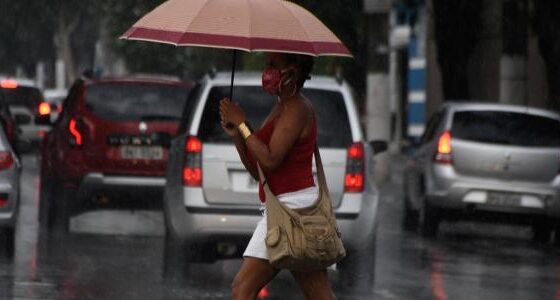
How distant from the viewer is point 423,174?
62.2 ft

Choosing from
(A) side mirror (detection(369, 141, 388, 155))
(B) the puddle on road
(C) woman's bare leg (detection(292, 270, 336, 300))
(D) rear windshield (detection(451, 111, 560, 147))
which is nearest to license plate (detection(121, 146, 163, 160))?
(B) the puddle on road

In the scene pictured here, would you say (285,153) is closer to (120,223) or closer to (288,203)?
(288,203)

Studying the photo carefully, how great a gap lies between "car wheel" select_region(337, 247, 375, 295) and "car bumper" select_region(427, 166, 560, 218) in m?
4.58

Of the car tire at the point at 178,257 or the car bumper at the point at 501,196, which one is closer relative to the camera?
the car tire at the point at 178,257

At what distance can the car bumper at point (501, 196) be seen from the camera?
17.8 m

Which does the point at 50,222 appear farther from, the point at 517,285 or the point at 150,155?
the point at 517,285

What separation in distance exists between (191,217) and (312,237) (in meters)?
5.14

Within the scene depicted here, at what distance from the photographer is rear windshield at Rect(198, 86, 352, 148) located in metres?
13.1

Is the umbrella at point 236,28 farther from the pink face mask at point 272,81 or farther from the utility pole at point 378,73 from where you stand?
the utility pole at point 378,73

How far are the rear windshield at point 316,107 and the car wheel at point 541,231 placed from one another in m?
5.89

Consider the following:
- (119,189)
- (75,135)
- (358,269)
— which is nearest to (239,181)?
(358,269)

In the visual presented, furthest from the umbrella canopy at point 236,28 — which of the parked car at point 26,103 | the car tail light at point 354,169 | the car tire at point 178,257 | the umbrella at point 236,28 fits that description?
the parked car at point 26,103

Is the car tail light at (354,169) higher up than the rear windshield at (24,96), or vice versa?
the car tail light at (354,169)

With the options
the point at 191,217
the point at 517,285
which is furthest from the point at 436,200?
the point at 191,217
